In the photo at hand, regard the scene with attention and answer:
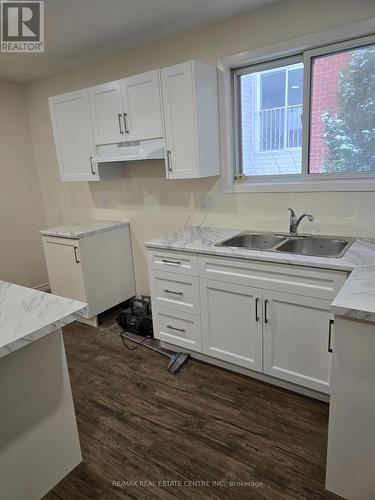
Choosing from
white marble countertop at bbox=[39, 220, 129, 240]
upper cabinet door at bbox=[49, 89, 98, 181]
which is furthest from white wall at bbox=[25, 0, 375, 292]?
upper cabinet door at bbox=[49, 89, 98, 181]

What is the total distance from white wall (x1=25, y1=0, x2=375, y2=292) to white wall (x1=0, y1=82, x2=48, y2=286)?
114mm

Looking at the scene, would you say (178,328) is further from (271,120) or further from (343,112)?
(343,112)

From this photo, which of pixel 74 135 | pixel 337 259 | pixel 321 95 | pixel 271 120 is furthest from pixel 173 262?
pixel 74 135

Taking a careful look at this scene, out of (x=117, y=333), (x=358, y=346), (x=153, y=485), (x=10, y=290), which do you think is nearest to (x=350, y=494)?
(x=358, y=346)

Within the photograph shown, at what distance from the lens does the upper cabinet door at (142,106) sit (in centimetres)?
253

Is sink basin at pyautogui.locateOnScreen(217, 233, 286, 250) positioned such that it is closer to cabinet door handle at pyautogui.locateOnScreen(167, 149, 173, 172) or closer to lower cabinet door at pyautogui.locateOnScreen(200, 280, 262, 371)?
lower cabinet door at pyautogui.locateOnScreen(200, 280, 262, 371)

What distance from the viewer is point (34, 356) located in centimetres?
140

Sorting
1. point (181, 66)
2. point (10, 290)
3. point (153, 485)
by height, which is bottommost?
point (153, 485)

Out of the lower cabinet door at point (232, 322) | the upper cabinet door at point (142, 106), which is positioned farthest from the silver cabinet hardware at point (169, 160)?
the lower cabinet door at point (232, 322)

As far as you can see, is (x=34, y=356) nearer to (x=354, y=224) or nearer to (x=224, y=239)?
(x=224, y=239)

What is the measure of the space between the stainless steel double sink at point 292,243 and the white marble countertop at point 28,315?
3.95 ft

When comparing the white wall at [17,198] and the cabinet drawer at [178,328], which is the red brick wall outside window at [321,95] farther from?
the white wall at [17,198]

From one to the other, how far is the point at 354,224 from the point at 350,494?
155cm

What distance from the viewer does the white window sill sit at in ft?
7.13
